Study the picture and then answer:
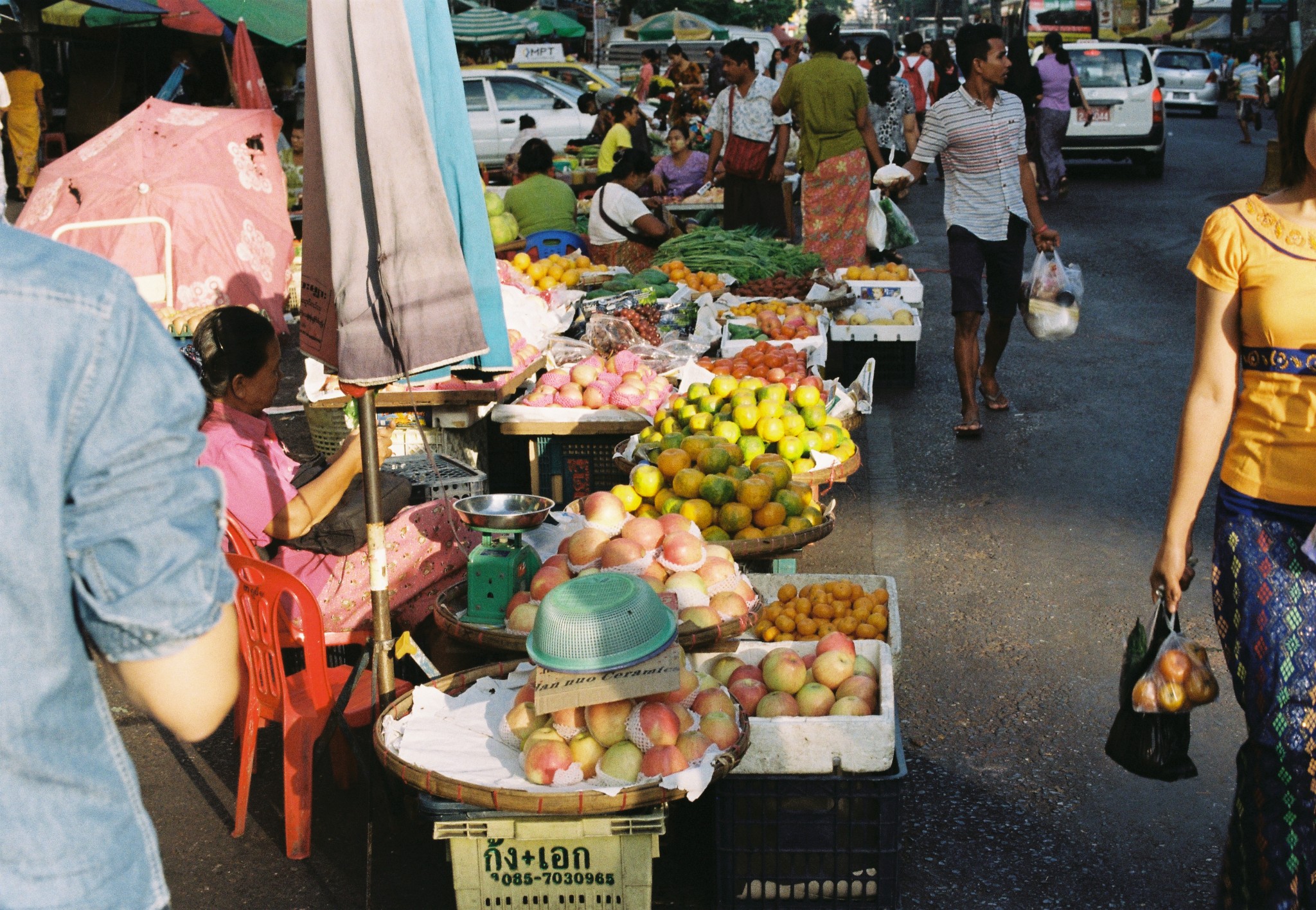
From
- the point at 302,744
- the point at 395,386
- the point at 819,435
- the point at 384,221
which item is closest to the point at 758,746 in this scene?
the point at 302,744

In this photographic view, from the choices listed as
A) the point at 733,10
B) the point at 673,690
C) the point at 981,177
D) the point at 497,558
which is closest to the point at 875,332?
the point at 981,177

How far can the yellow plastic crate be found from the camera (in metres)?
2.95

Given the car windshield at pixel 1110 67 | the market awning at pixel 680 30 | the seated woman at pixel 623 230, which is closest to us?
the seated woman at pixel 623 230

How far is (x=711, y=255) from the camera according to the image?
360 inches

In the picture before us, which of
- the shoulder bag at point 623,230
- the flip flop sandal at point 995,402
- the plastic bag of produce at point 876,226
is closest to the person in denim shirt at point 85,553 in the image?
the flip flop sandal at point 995,402

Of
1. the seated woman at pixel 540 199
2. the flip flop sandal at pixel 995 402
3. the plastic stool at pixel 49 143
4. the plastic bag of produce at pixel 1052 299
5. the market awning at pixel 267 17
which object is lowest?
the flip flop sandal at pixel 995 402

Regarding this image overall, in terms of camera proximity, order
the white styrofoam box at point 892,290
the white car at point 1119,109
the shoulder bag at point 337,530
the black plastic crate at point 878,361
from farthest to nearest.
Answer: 1. the white car at point 1119,109
2. the white styrofoam box at point 892,290
3. the black plastic crate at point 878,361
4. the shoulder bag at point 337,530

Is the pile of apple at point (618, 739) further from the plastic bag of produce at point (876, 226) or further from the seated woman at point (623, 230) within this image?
the plastic bag of produce at point (876, 226)

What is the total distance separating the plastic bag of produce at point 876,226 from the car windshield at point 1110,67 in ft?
34.9

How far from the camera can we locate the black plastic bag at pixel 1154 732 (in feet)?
9.07

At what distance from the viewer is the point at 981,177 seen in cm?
692

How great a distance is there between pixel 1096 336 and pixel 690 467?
19.7 feet

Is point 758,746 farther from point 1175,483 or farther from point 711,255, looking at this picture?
point 711,255

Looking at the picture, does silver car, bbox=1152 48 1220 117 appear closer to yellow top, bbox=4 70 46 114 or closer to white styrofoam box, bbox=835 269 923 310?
yellow top, bbox=4 70 46 114
